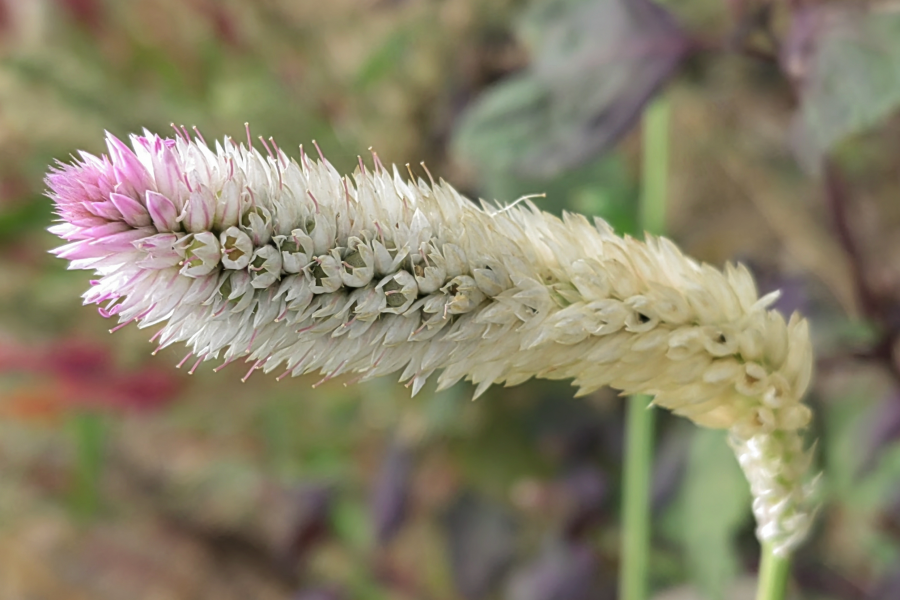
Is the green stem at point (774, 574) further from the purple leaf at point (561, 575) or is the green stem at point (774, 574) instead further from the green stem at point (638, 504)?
the purple leaf at point (561, 575)

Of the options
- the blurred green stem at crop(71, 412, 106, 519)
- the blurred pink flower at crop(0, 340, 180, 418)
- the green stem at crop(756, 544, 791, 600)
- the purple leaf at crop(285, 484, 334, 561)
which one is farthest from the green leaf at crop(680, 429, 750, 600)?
the blurred green stem at crop(71, 412, 106, 519)

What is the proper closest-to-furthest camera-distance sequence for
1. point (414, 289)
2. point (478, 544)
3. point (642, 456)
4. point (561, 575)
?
point (414, 289)
point (642, 456)
point (561, 575)
point (478, 544)

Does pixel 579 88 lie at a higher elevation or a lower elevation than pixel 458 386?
higher

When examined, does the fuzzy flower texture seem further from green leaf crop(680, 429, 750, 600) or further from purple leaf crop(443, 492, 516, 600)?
purple leaf crop(443, 492, 516, 600)

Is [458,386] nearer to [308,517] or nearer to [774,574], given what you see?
[308,517]

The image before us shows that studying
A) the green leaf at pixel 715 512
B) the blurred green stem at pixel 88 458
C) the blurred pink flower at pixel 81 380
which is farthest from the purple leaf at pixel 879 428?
the blurred green stem at pixel 88 458

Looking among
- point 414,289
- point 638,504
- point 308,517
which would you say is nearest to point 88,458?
point 308,517

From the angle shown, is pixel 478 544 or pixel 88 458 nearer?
pixel 478 544
